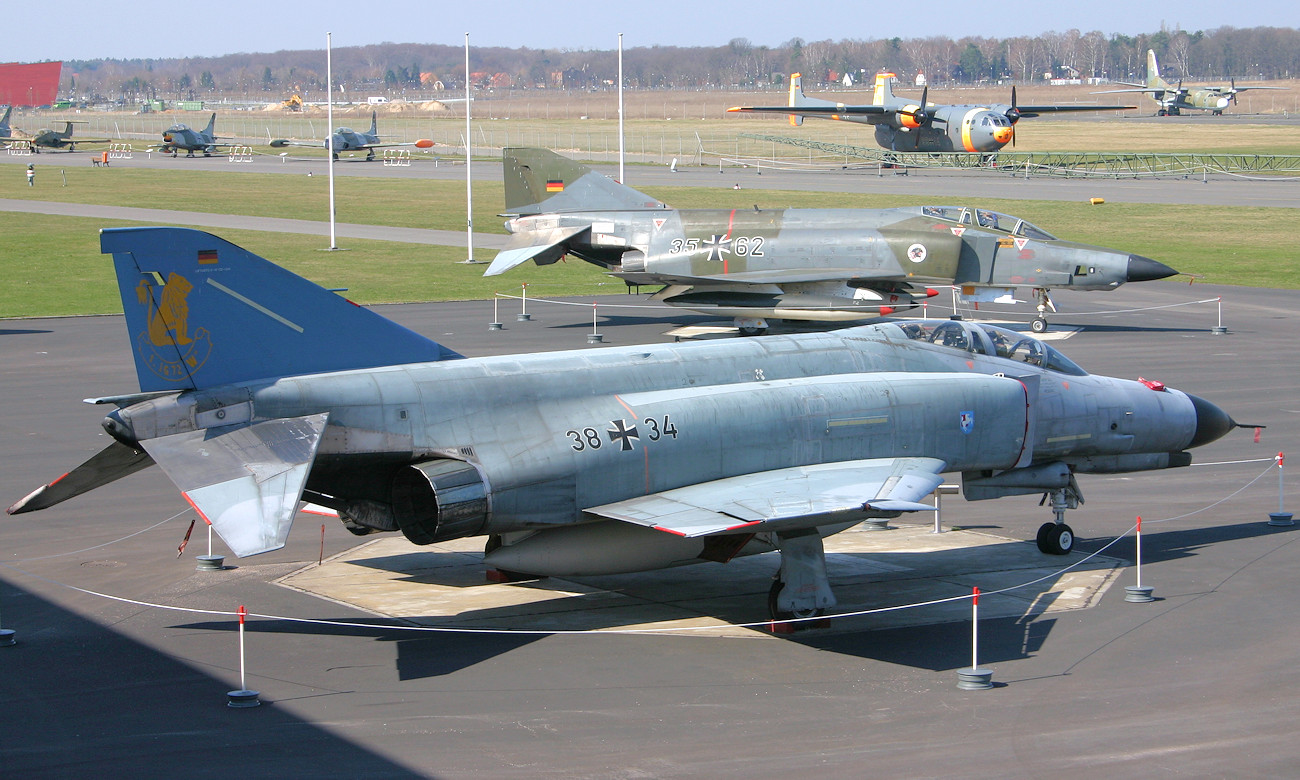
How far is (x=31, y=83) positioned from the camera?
17012 cm

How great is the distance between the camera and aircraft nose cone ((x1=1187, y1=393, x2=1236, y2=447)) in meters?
15.8

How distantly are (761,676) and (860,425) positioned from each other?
3.22 metres

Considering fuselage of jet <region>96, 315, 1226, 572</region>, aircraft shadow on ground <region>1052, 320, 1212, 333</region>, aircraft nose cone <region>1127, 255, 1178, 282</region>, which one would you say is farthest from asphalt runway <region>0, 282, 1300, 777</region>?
aircraft shadow on ground <region>1052, 320, 1212, 333</region>

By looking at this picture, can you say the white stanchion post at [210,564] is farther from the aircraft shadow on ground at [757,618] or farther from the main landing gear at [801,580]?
the main landing gear at [801,580]

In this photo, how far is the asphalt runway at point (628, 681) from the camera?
9.53 metres

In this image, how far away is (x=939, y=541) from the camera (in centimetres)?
1631

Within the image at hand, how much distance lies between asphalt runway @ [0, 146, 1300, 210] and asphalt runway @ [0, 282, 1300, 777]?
150ft


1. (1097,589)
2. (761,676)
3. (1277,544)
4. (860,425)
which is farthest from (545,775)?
(1277,544)

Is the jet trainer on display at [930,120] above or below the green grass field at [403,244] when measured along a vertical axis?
above

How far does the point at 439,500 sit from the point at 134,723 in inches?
125

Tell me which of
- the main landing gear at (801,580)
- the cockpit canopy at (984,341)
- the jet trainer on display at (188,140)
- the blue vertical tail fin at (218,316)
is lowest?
the main landing gear at (801,580)

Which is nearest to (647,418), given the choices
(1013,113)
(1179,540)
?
(1179,540)

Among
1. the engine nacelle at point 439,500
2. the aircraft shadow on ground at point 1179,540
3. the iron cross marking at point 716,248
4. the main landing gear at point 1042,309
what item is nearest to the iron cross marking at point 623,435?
the engine nacelle at point 439,500

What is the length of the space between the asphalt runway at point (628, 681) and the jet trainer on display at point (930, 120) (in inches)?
1888
